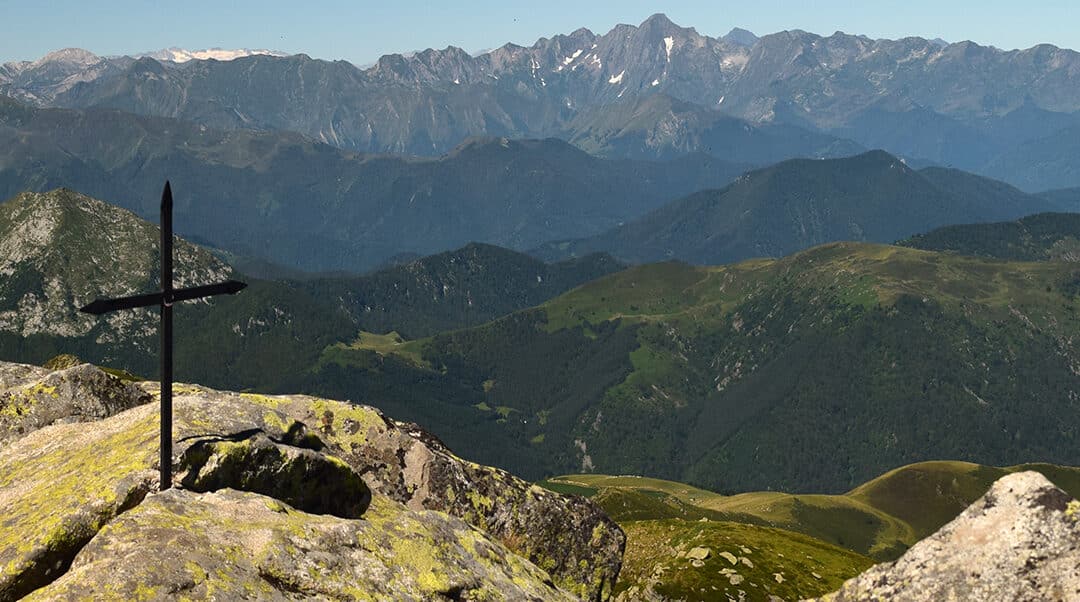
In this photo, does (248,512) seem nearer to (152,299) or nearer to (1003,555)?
(152,299)

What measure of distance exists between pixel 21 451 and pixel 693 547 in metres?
45.1

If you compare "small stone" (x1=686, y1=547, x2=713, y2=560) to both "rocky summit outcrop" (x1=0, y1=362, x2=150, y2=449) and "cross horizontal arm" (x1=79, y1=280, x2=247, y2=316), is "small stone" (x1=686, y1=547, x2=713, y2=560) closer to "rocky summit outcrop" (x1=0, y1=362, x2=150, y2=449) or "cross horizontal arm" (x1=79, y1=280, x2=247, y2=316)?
"rocky summit outcrop" (x1=0, y1=362, x2=150, y2=449)

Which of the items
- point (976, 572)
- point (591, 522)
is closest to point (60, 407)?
point (591, 522)

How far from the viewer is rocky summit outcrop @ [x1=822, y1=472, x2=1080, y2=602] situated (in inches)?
787

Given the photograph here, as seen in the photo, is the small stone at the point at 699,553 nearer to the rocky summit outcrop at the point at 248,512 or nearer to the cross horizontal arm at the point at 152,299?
the rocky summit outcrop at the point at 248,512

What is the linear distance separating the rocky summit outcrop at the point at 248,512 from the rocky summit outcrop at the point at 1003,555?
1185 centimetres

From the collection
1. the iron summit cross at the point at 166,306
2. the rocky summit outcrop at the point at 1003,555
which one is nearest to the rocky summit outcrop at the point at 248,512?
the iron summit cross at the point at 166,306

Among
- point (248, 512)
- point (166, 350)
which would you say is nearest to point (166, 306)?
point (166, 350)

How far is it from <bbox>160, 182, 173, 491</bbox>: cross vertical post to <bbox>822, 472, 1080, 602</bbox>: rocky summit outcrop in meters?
18.2

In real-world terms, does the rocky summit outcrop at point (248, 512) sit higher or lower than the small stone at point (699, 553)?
higher

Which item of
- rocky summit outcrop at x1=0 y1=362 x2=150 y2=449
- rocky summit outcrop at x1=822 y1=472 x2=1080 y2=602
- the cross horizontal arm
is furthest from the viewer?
rocky summit outcrop at x1=0 y1=362 x2=150 y2=449

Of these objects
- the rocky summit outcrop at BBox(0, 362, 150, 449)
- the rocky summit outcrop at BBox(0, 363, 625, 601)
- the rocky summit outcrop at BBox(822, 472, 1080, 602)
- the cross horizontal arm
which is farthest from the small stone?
the cross horizontal arm

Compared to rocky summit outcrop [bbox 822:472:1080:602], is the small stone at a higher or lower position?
lower

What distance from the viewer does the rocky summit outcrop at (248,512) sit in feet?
67.2
